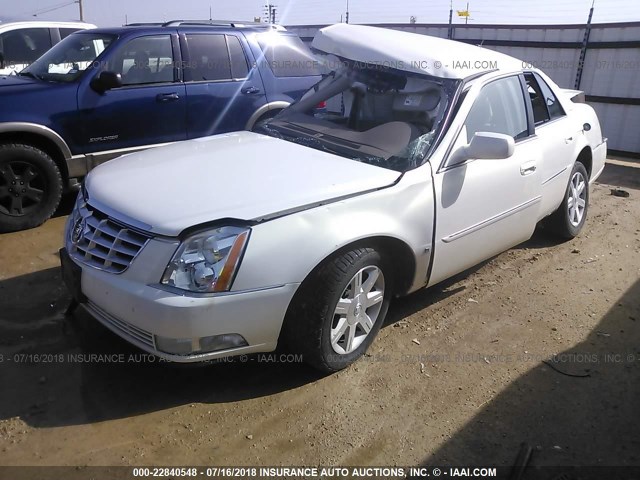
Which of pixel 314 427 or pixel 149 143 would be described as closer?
pixel 314 427

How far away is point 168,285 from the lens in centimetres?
270

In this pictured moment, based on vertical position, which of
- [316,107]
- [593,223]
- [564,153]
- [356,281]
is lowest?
[593,223]

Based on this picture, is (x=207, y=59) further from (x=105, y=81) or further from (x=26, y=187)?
(x=26, y=187)

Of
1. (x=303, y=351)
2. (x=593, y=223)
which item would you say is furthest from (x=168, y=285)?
(x=593, y=223)

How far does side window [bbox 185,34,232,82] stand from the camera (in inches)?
244

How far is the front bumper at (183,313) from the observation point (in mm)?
2656

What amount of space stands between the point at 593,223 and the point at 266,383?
4288 millimetres

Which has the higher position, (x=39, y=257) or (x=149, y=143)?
(x=149, y=143)

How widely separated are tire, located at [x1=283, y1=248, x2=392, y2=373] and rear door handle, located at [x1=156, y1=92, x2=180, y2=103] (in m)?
3.63

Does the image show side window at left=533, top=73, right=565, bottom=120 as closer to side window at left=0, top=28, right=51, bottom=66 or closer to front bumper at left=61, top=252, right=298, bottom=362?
front bumper at left=61, top=252, right=298, bottom=362

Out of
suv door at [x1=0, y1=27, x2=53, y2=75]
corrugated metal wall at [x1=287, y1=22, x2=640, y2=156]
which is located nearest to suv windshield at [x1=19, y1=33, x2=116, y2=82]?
suv door at [x1=0, y1=27, x2=53, y2=75]

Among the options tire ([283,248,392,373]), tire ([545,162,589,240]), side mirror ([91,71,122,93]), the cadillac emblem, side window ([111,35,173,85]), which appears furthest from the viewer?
side window ([111,35,173,85])

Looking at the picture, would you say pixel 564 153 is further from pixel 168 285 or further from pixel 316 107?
pixel 168 285

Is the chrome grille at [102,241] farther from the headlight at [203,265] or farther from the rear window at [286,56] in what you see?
the rear window at [286,56]
